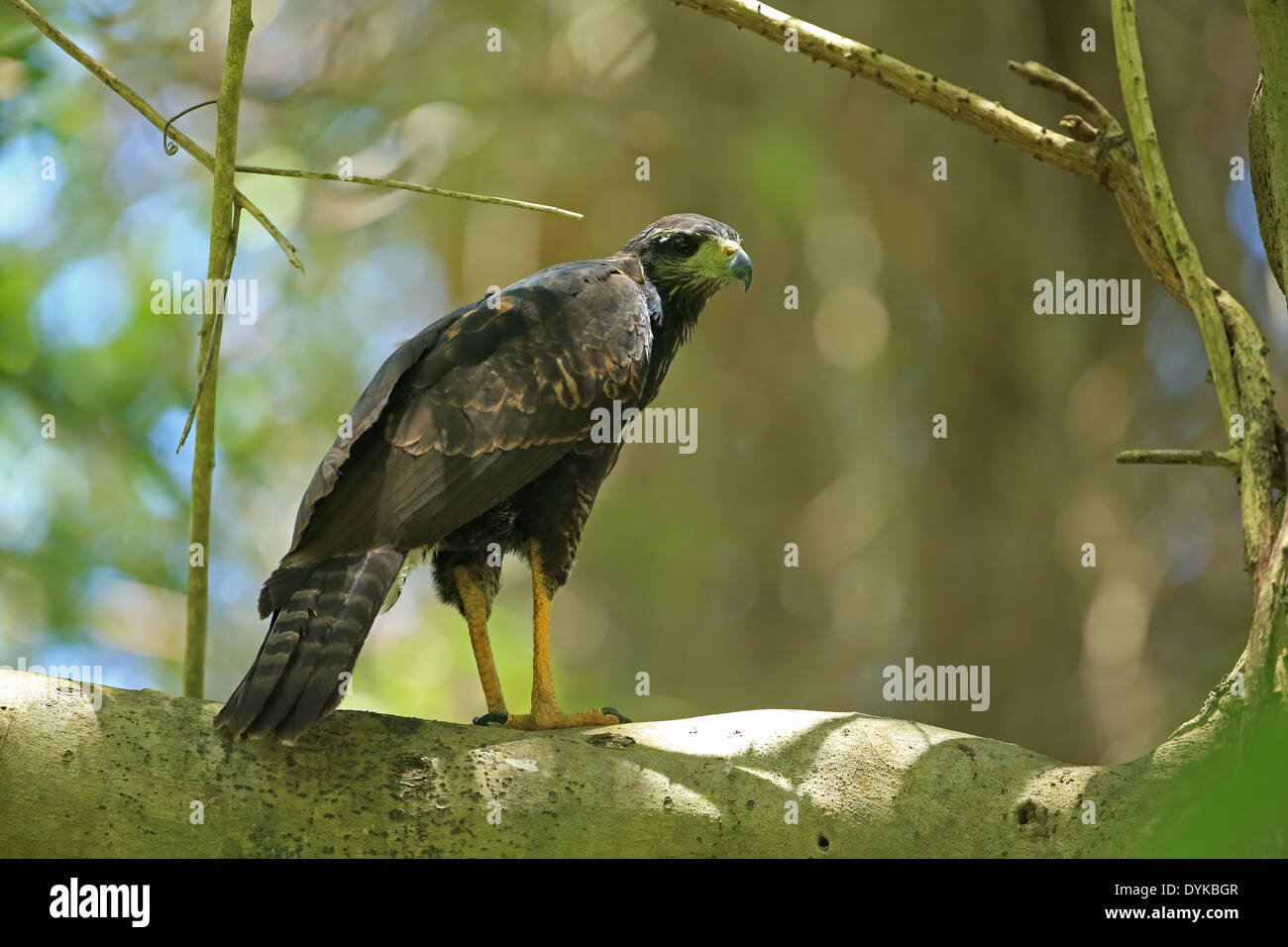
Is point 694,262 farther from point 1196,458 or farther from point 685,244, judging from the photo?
point 1196,458

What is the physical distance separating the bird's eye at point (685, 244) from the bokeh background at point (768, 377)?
5018mm

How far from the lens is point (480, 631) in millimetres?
4512

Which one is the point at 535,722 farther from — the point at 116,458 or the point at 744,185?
the point at 744,185

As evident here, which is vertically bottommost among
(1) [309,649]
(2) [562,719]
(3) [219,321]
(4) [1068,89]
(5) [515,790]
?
(5) [515,790]

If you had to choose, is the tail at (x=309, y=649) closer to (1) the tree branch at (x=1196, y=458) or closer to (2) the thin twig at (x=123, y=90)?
(2) the thin twig at (x=123, y=90)

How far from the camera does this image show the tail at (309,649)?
10.2 feet

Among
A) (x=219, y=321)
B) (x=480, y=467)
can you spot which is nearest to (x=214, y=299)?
(x=219, y=321)

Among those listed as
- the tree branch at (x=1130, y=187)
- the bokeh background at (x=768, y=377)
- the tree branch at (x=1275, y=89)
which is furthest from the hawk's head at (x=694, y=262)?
the bokeh background at (x=768, y=377)

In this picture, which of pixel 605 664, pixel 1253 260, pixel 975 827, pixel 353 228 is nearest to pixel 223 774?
pixel 975 827

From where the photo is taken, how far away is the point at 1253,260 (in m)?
9.09

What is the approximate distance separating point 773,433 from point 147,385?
199 inches

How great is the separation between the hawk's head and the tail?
77.1 inches

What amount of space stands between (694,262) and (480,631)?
69.0 inches

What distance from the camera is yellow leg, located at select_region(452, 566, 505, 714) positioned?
4496 millimetres
